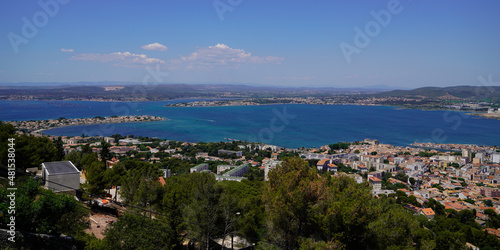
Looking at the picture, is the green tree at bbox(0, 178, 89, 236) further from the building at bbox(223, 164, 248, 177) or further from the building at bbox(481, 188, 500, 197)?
the building at bbox(481, 188, 500, 197)

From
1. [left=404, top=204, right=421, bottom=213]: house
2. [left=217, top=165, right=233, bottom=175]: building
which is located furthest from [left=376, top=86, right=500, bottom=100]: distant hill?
[left=217, top=165, right=233, bottom=175]: building

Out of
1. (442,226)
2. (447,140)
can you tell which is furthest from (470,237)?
(447,140)

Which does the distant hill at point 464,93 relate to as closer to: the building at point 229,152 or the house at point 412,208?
the building at point 229,152

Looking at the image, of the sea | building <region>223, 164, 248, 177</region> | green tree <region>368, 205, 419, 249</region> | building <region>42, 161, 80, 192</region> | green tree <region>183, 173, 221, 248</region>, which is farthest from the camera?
the sea

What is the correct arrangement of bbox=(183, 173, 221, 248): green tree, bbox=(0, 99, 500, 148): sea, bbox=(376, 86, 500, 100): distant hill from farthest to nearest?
1. bbox=(376, 86, 500, 100): distant hill
2. bbox=(0, 99, 500, 148): sea
3. bbox=(183, 173, 221, 248): green tree

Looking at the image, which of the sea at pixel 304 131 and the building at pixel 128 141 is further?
the sea at pixel 304 131

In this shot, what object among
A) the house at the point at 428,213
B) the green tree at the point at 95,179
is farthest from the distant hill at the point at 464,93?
the green tree at the point at 95,179

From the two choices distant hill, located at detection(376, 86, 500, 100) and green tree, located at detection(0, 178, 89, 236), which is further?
distant hill, located at detection(376, 86, 500, 100)

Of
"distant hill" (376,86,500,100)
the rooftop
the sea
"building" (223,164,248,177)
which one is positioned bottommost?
"building" (223,164,248,177)

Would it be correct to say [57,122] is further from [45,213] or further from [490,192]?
[490,192]

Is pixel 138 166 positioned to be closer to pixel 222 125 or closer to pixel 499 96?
pixel 222 125
